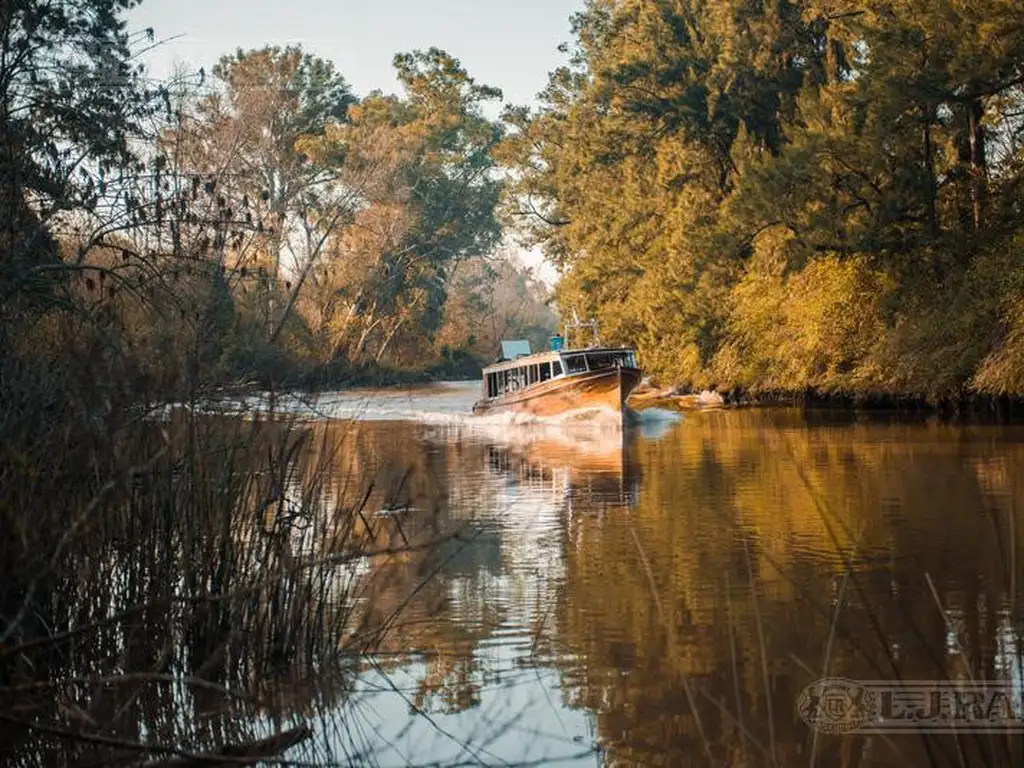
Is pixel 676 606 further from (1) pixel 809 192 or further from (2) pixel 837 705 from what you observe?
(1) pixel 809 192

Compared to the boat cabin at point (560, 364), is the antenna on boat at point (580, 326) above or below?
above

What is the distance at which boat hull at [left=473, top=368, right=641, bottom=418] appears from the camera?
3312 cm

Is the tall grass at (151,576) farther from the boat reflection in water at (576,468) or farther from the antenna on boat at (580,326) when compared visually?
the antenna on boat at (580,326)

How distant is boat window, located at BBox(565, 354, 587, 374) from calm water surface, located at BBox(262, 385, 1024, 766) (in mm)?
14822

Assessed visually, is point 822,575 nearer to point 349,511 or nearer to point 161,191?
point 349,511

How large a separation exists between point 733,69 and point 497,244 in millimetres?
46274

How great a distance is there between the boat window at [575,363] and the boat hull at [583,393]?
81 cm

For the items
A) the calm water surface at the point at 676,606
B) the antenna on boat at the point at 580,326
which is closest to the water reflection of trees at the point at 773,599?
the calm water surface at the point at 676,606

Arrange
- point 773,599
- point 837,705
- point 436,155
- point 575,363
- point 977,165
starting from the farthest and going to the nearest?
point 436,155, point 575,363, point 977,165, point 773,599, point 837,705

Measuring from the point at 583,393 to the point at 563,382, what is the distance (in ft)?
1.81

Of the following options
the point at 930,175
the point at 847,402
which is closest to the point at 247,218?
the point at 930,175

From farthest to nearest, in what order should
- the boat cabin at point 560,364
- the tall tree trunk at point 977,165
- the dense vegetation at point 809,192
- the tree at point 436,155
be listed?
the tree at point 436,155
the boat cabin at point 560,364
the tall tree trunk at point 977,165
the dense vegetation at point 809,192

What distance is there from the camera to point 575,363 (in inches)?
1377

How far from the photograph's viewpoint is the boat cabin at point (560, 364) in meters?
34.7
